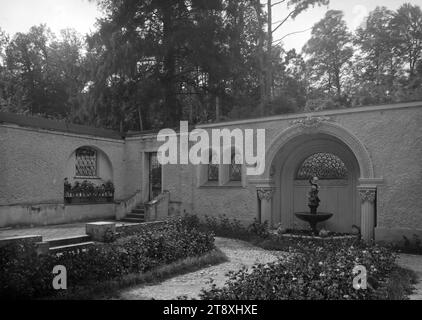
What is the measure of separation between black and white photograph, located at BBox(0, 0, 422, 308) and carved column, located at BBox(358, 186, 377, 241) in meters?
0.04

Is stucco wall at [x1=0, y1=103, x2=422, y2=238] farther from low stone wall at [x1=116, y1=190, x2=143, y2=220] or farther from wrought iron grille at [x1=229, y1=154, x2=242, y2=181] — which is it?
wrought iron grille at [x1=229, y1=154, x2=242, y2=181]

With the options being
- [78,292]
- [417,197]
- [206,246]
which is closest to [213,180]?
[206,246]

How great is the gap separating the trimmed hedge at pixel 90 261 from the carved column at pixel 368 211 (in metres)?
5.39

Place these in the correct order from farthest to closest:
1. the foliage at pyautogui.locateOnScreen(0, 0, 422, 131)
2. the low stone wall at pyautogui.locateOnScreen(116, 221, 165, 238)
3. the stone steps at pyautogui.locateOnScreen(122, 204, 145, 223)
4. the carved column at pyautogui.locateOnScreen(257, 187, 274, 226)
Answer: the foliage at pyautogui.locateOnScreen(0, 0, 422, 131) < the stone steps at pyautogui.locateOnScreen(122, 204, 145, 223) < the carved column at pyautogui.locateOnScreen(257, 187, 274, 226) < the low stone wall at pyautogui.locateOnScreen(116, 221, 165, 238)

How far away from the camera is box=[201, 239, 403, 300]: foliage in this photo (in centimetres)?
531

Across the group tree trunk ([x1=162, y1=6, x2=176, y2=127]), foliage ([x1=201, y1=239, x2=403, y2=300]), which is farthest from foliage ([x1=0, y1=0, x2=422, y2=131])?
foliage ([x1=201, y1=239, x2=403, y2=300])

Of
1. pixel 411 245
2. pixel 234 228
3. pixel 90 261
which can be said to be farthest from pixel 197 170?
pixel 90 261

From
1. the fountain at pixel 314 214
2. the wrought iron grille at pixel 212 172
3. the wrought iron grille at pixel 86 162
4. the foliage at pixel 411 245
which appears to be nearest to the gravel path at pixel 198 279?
the fountain at pixel 314 214

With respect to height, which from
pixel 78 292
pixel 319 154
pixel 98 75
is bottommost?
pixel 78 292

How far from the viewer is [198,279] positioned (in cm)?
764

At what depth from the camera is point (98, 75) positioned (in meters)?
21.0

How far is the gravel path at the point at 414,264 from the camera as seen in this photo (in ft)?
22.4
